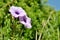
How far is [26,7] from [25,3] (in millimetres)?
143

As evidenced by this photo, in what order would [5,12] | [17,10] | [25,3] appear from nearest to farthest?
[17,10] → [5,12] → [25,3]

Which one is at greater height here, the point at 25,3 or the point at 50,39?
the point at 25,3

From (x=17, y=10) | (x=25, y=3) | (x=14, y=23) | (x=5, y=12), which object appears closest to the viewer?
(x=14, y=23)

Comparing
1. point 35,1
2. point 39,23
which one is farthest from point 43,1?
point 39,23

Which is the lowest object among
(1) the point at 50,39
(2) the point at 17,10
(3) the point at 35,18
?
(1) the point at 50,39

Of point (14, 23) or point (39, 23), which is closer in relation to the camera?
point (14, 23)

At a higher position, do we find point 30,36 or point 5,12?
point 5,12

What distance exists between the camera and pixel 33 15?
10.3 feet

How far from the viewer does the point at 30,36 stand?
3064 millimetres

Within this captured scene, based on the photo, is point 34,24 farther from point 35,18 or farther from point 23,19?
point 23,19

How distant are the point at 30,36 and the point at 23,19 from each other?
1.71 m

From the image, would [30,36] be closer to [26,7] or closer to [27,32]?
[27,32]

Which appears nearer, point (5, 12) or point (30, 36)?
point (5, 12)

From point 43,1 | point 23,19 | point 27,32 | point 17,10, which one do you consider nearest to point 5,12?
point 27,32
